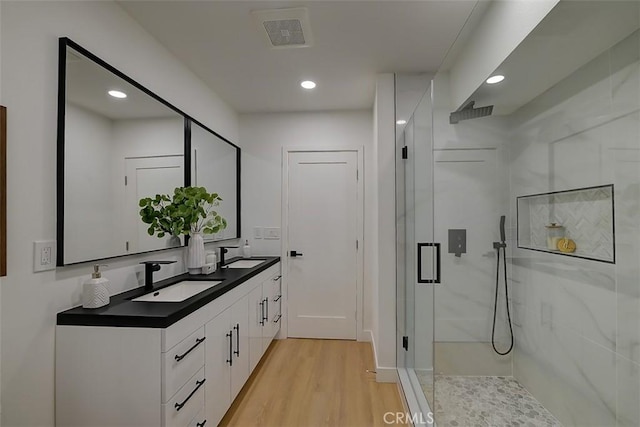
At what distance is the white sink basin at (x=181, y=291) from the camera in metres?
1.90

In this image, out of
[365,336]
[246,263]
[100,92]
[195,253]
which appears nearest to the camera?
[100,92]

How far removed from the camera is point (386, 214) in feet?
8.79

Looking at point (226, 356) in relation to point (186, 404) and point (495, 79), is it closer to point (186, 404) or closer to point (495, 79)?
point (186, 404)

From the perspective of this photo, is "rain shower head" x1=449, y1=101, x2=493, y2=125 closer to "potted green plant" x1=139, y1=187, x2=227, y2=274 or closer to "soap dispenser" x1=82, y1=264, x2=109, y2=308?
"potted green plant" x1=139, y1=187, x2=227, y2=274

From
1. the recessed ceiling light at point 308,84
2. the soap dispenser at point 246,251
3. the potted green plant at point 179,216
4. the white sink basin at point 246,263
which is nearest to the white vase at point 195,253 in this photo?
the potted green plant at point 179,216

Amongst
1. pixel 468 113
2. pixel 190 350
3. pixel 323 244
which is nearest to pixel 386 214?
pixel 468 113

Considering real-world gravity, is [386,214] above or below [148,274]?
above

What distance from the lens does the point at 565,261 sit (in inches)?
74.2

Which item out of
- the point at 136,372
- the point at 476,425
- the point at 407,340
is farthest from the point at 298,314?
the point at 136,372

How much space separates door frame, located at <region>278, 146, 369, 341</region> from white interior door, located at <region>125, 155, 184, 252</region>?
1.48 meters

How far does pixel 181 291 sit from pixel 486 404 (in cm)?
210

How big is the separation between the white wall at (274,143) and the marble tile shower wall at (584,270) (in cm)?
176

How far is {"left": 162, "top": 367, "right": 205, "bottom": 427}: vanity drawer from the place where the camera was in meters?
1.37

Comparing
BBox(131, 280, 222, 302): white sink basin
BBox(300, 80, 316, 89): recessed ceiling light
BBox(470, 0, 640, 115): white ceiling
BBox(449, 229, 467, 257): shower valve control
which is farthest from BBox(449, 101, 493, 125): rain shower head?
BBox(131, 280, 222, 302): white sink basin
